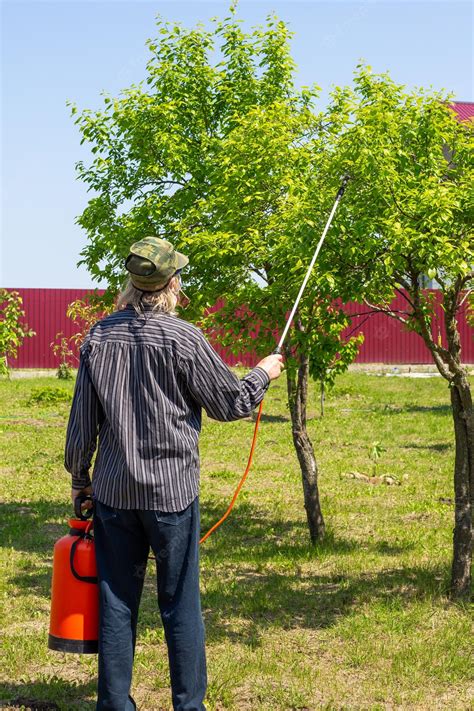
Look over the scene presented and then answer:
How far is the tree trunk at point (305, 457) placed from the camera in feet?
26.6

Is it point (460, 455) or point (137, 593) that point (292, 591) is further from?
point (137, 593)

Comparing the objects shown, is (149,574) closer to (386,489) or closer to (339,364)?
(339,364)

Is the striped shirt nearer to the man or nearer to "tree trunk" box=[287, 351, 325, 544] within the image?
the man

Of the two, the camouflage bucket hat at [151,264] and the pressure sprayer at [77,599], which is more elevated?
the camouflage bucket hat at [151,264]

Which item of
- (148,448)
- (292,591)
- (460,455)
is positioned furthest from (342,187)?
(292,591)

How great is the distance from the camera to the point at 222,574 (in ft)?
23.4

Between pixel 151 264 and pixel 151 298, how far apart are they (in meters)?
0.16

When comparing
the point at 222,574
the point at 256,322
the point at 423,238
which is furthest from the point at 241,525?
the point at 423,238

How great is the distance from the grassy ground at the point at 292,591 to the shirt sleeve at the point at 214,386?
65.2 inches

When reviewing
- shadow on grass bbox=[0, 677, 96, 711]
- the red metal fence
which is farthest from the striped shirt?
the red metal fence

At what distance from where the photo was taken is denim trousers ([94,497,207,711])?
3721 millimetres

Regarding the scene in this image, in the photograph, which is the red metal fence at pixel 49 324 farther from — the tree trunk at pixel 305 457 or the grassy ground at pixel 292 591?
the tree trunk at pixel 305 457

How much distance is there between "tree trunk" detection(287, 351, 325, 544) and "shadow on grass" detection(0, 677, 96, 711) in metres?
3.61

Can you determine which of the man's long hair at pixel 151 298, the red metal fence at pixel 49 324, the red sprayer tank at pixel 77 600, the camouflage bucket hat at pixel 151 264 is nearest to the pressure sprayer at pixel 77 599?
the red sprayer tank at pixel 77 600
